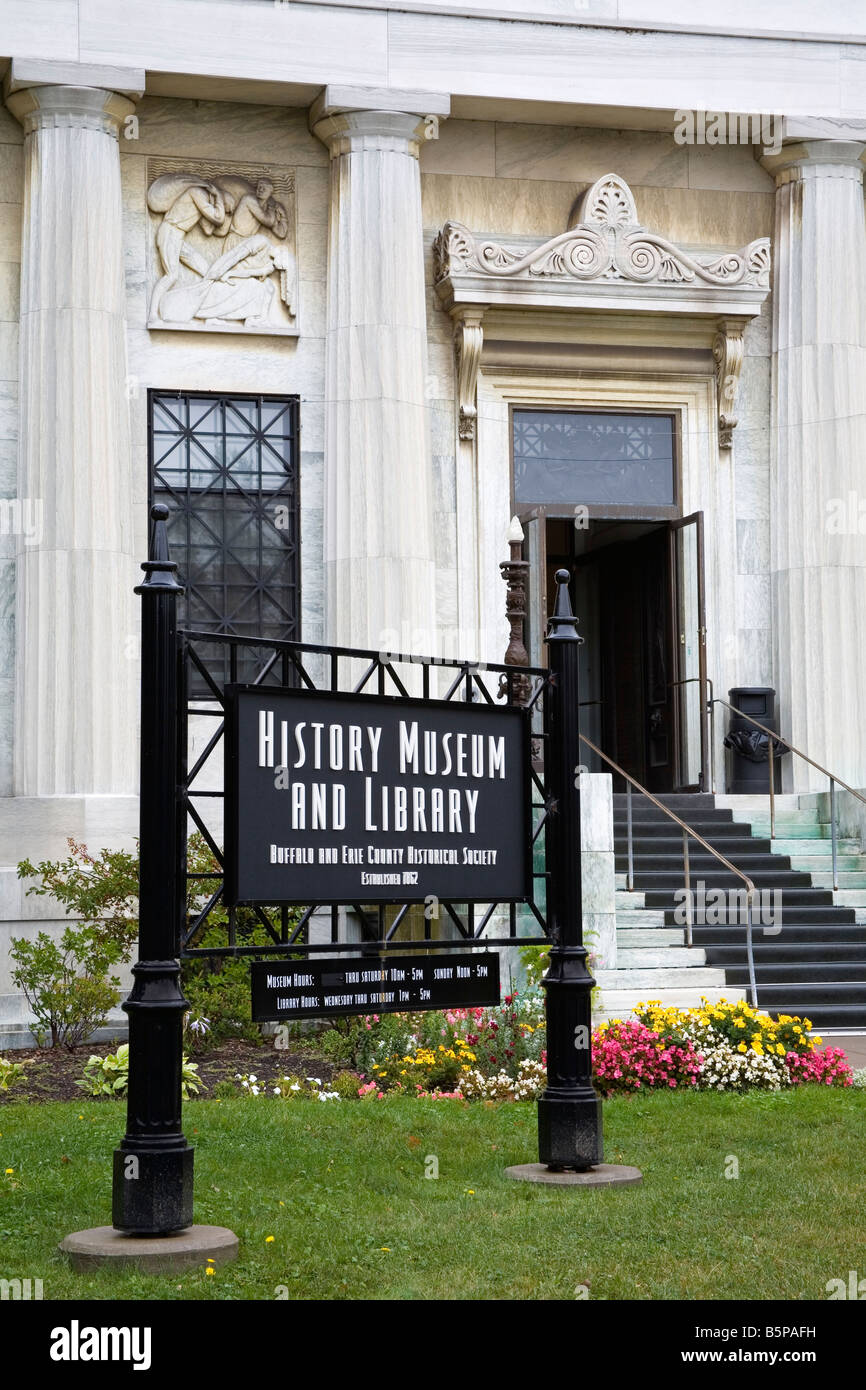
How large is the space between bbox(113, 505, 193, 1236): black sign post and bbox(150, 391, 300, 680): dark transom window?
38.8ft

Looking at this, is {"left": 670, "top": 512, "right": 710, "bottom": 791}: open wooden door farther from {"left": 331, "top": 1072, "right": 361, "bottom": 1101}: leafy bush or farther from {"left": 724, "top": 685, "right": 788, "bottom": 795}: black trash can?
{"left": 331, "top": 1072, "right": 361, "bottom": 1101}: leafy bush

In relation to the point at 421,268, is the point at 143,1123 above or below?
below

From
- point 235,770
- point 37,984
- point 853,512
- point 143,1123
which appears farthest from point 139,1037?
point 853,512

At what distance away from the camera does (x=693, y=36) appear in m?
20.2

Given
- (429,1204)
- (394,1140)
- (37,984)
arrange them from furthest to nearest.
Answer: (37,984), (394,1140), (429,1204)

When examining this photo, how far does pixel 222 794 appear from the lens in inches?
298

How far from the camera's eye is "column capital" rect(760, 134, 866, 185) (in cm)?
2064

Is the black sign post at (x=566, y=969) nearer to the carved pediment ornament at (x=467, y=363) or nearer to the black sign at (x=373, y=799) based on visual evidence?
the black sign at (x=373, y=799)

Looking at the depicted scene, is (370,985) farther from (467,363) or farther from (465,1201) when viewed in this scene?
(467,363)

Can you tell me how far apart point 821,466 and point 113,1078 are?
11.2m

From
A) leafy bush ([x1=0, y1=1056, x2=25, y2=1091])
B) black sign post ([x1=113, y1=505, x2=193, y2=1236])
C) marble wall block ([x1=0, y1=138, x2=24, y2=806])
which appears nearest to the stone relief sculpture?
marble wall block ([x1=0, y1=138, x2=24, y2=806])

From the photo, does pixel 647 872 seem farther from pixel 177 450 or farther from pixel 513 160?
pixel 513 160

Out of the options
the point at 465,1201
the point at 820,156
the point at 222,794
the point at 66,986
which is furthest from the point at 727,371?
the point at 222,794

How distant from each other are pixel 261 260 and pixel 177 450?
2295 mm
